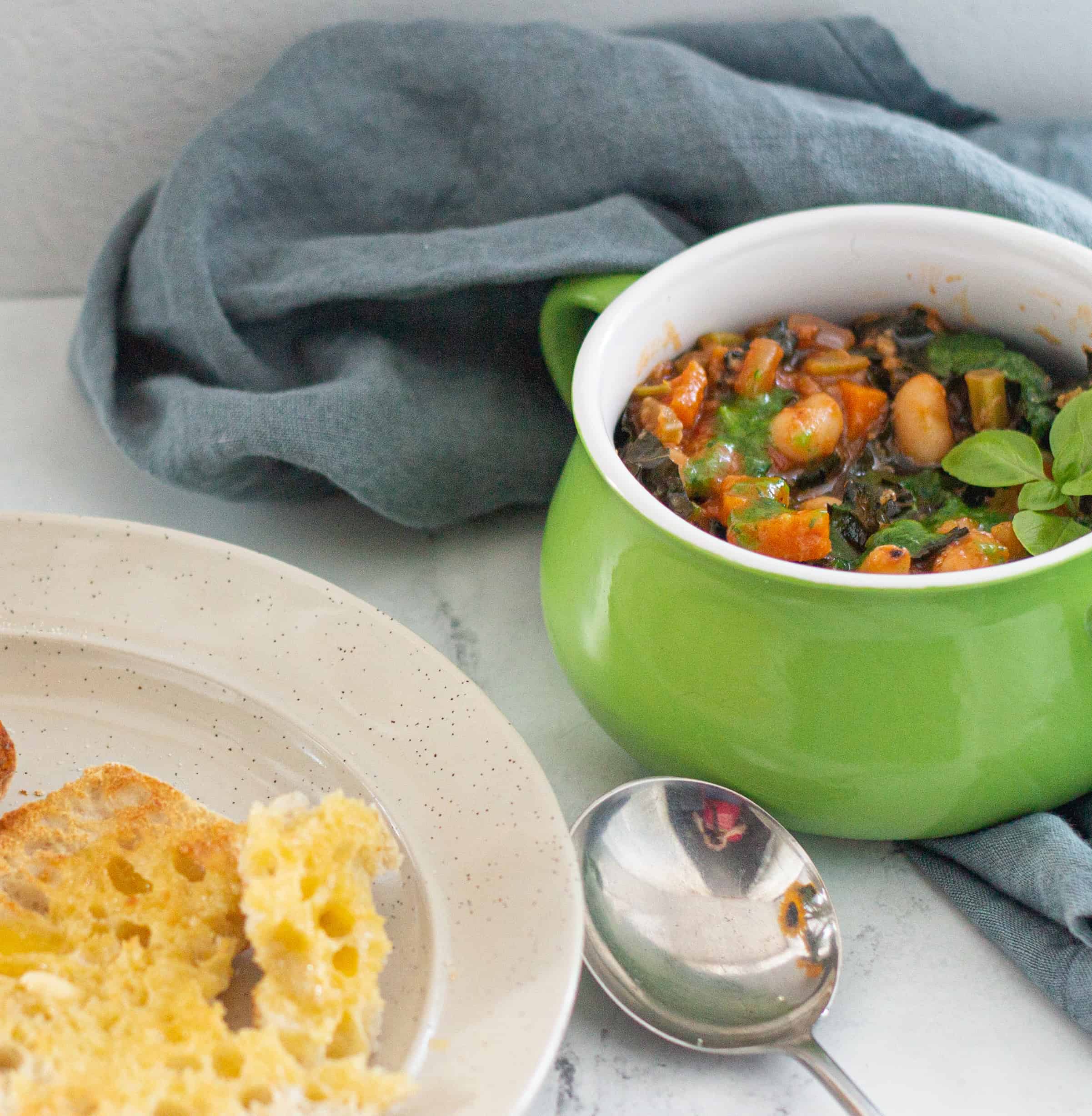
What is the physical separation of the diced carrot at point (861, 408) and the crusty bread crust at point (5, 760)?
851 mm

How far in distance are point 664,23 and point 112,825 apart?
49.3 inches

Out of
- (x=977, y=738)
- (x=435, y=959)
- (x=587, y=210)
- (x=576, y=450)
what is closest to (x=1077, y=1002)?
(x=977, y=738)

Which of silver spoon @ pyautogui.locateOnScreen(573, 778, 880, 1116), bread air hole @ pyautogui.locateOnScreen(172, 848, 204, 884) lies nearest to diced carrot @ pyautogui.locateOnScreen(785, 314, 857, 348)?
silver spoon @ pyautogui.locateOnScreen(573, 778, 880, 1116)

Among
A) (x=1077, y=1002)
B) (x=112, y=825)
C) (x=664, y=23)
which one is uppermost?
(x=664, y=23)

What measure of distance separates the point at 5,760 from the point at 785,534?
28.1 inches

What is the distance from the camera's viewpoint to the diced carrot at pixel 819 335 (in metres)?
1.35

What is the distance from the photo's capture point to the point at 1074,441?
1.13 metres

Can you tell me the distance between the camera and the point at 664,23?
5.56ft

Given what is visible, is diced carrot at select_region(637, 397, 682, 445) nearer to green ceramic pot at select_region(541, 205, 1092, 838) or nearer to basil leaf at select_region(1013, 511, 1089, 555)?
green ceramic pot at select_region(541, 205, 1092, 838)

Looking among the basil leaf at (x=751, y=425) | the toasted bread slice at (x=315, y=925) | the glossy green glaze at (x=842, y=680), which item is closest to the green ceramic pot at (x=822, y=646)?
the glossy green glaze at (x=842, y=680)

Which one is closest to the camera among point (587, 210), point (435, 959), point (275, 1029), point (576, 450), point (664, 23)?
point (275, 1029)

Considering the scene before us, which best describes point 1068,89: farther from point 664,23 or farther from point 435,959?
point 435,959

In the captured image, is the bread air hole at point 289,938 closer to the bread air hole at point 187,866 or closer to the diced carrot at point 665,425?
the bread air hole at point 187,866

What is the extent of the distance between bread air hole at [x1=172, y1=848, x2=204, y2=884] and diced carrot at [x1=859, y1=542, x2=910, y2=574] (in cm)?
61
